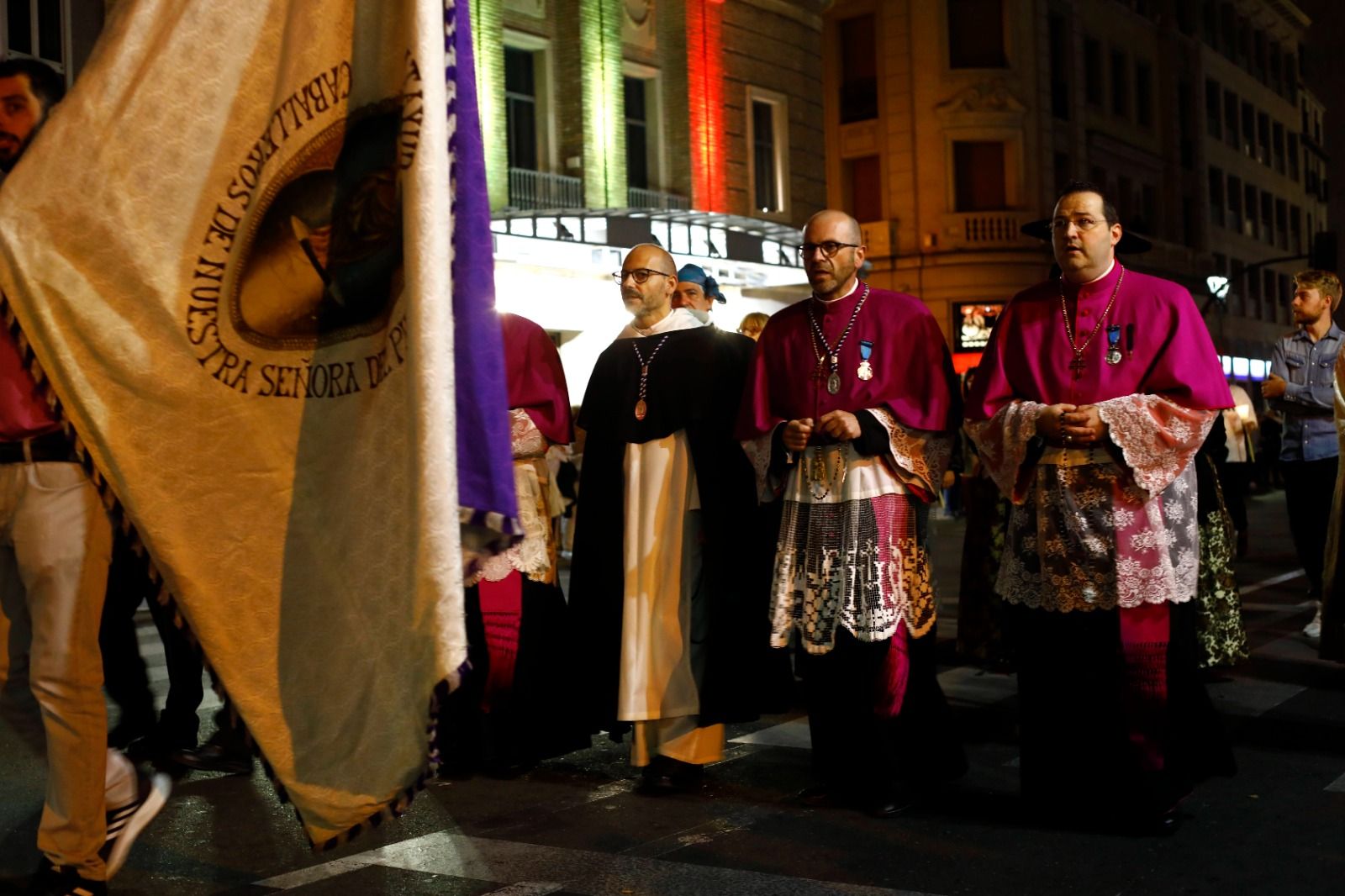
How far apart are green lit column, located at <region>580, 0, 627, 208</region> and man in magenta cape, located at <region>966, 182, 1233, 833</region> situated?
61.6 ft

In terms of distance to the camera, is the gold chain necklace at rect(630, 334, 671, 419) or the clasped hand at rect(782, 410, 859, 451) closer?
the clasped hand at rect(782, 410, 859, 451)

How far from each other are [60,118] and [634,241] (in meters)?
19.9

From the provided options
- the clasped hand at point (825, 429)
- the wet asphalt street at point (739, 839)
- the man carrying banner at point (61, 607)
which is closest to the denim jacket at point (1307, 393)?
the wet asphalt street at point (739, 839)

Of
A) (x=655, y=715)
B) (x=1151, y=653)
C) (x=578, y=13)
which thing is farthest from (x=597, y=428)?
(x=578, y=13)

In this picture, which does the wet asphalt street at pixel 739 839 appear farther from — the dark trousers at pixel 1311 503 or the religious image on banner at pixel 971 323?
the religious image on banner at pixel 971 323

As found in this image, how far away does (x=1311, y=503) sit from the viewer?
33.5 feet

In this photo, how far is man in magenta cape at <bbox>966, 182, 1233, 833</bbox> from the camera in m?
5.31

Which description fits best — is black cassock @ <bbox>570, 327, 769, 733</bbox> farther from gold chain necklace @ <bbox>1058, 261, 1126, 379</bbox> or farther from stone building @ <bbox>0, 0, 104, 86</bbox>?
stone building @ <bbox>0, 0, 104, 86</bbox>

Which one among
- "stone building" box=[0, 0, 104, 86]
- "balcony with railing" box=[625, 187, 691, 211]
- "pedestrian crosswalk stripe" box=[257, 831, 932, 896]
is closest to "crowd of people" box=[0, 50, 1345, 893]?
"pedestrian crosswalk stripe" box=[257, 831, 932, 896]

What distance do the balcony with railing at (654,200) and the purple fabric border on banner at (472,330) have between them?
868 inches

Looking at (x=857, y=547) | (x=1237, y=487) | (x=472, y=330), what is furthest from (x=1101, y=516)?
(x=1237, y=487)

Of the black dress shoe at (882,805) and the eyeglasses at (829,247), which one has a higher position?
the eyeglasses at (829,247)

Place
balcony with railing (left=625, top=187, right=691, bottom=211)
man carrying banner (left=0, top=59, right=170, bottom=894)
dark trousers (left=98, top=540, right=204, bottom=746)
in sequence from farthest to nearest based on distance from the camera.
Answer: balcony with railing (left=625, top=187, right=691, bottom=211), dark trousers (left=98, top=540, right=204, bottom=746), man carrying banner (left=0, top=59, right=170, bottom=894)

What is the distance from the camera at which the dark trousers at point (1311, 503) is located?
1005 centimetres
